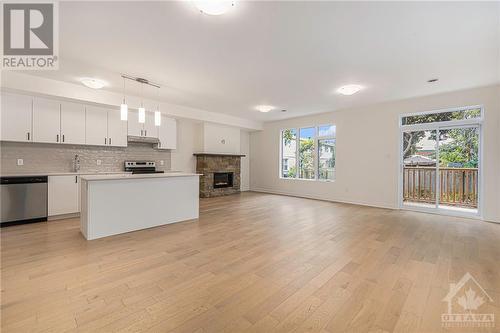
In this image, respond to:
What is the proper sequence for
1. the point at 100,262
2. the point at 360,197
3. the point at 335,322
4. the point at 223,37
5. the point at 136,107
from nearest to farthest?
the point at 335,322
the point at 100,262
the point at 223,37
the point at 136,107
the point at 360,197

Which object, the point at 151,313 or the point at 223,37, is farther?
the point at 223,37

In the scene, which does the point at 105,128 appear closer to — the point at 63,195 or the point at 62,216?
the point at 63,195

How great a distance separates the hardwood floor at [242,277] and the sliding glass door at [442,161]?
1401 mm

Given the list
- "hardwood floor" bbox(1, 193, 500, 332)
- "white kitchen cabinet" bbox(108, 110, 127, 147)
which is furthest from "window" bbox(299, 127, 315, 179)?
"white kitchen cabinet" bbox(108, 110, 127, 147)

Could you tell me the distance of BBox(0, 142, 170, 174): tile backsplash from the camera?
4.25 metres

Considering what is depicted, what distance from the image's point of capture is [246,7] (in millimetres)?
2170

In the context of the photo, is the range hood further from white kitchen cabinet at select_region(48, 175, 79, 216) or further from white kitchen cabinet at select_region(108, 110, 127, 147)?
white kitchen cabinet at select_region(48, 175, 79, 216)

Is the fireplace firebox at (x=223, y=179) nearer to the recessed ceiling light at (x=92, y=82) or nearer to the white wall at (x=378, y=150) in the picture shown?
the white wall at (x=378, y=150)

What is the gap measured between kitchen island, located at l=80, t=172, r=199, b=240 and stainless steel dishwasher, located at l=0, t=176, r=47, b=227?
1.35 m

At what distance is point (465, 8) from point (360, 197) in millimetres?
4705

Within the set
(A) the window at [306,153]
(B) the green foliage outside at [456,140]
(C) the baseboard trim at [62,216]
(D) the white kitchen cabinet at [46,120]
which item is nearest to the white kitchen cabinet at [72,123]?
(D) the white kitchen cabinet at [46,120]

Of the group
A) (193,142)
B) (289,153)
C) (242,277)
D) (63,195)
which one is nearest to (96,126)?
(63,195)

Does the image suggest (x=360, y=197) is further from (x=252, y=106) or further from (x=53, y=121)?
(x=53, y=121)

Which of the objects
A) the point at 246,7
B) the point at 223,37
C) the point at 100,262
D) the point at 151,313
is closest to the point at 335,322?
the point at 151,313
